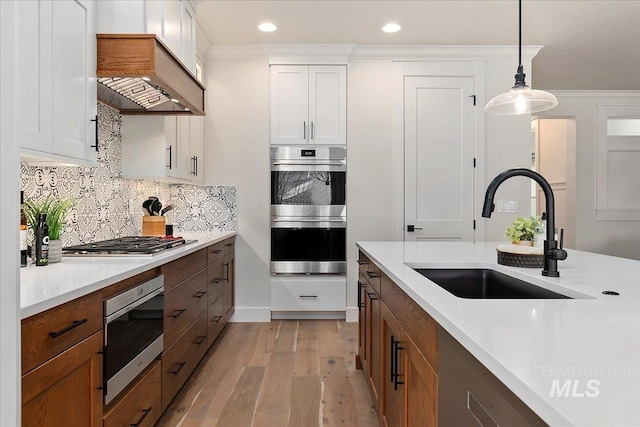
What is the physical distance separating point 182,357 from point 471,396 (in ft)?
6.63

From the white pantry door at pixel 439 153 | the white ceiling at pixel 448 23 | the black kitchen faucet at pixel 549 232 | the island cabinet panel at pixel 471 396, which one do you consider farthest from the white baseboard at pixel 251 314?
the island cabinet panel at pixel 471 396

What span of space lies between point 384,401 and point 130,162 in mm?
2346

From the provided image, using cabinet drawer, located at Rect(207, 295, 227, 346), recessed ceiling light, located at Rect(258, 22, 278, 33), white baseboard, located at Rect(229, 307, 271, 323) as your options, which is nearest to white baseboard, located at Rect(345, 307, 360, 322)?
white baseboard, located at Rect(229, 307, 271, 323)

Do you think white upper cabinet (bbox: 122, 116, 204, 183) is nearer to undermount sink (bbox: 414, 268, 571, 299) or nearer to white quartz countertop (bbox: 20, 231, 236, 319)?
white quartz countertop (bbox: 20, 231, 236, 319)

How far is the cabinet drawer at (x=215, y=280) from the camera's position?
123 inches

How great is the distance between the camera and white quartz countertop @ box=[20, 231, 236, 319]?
3.85ft

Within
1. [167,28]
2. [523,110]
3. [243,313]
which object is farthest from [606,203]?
[167,28]

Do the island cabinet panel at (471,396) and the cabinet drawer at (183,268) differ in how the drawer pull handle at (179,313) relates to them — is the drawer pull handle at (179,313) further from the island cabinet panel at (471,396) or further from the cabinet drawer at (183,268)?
the island cabinet panel at (471,396)

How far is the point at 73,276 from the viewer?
1.52 metres

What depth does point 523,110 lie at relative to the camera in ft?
8.05

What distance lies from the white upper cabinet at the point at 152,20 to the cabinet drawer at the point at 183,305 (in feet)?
4.62

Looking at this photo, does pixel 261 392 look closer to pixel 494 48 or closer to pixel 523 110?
pixel 523 110

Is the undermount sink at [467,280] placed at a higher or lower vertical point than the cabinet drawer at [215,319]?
higher

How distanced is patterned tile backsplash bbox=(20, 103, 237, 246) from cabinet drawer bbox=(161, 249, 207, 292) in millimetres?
→ 638
